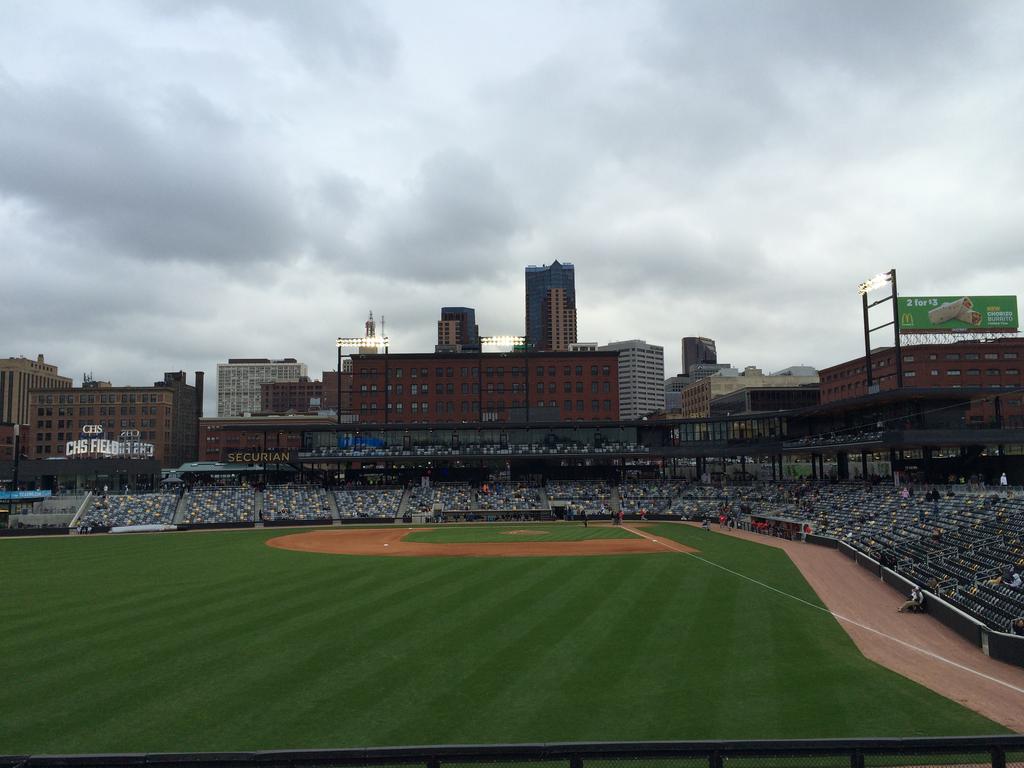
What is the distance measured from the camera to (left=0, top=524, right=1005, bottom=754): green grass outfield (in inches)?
608

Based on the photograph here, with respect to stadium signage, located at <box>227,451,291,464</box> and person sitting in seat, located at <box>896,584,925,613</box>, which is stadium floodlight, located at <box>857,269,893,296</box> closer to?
person sitting in seat, located at <box>896,584,925,613</box>

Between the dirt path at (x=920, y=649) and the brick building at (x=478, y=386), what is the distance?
85695 millimetres

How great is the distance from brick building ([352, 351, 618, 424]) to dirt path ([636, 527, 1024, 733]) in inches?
3374

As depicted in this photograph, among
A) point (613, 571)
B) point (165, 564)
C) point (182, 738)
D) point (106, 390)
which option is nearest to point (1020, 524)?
point (613, 571)

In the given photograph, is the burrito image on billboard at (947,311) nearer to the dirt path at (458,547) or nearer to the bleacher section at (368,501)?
the dirt path at (458,547)

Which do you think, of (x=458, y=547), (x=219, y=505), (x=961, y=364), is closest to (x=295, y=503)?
(x=219, y=505)

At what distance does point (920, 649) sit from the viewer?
22625mm

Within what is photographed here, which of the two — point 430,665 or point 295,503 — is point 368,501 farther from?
point 430,665

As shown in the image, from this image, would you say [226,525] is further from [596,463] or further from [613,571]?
[613,571]

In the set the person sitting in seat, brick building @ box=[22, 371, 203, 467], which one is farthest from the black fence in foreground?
brick building @ box=[22, 371, 203, 467]

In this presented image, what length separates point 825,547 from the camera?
164 feet

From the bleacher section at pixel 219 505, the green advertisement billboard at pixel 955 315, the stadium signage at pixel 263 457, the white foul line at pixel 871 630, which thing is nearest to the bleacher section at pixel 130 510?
the bleacher section at pixel 219 505

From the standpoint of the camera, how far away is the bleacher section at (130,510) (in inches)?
3051

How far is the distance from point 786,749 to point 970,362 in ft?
464
